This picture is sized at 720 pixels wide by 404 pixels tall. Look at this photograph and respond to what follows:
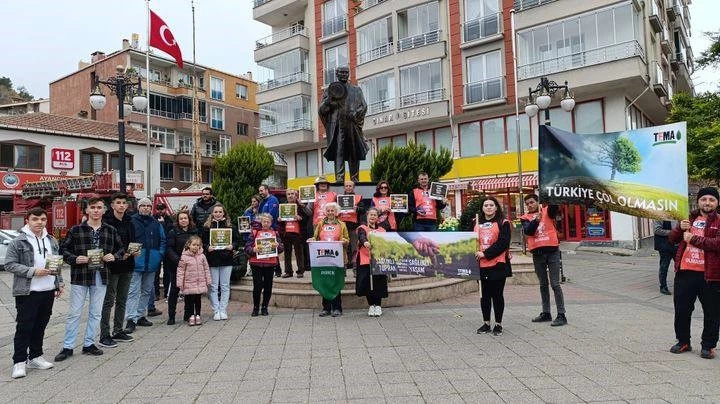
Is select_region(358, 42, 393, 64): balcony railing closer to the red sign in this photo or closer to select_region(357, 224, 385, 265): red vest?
the red sign

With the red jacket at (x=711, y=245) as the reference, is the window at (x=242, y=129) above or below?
above

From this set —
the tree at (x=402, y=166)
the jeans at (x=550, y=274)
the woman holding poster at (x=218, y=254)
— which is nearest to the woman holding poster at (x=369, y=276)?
the woman holding poster at (x=218, y=254)

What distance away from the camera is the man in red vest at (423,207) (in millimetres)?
9227

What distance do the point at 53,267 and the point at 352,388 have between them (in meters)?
3.62

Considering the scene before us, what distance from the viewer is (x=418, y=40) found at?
29.0 meters

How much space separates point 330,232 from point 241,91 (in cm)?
4961

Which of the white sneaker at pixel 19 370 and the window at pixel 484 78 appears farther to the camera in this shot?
the window at pixel 484 78

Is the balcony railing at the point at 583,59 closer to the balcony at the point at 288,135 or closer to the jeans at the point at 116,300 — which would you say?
the balcony at the point at 288,135

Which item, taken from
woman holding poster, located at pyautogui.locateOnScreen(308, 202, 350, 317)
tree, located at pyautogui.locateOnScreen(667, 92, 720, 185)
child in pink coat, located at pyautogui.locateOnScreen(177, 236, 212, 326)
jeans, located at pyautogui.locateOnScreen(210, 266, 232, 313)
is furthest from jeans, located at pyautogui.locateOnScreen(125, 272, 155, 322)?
tree, located at pyautogui.locateOnScreen(667, 92, 720, 185)

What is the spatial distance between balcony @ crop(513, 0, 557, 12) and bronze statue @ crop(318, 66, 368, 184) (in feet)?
58.7

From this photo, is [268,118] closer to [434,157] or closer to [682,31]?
[434,157]

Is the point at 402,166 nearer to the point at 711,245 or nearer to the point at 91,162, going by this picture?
the point at 711,245

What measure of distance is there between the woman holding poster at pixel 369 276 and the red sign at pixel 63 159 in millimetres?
31711

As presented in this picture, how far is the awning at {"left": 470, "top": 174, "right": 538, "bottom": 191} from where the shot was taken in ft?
79.3
